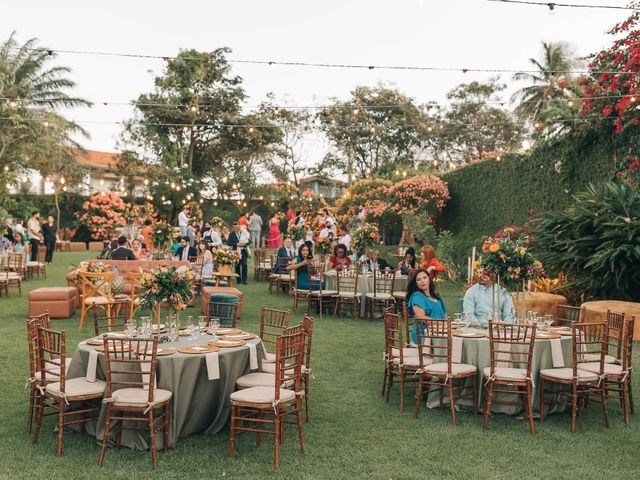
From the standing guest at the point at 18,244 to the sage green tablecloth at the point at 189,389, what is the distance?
13.3m

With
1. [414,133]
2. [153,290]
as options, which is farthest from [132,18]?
[414,133]

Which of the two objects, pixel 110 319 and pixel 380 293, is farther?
pixel 380 293

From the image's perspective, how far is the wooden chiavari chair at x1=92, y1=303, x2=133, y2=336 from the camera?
238 inches

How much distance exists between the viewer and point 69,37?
13172 millimetres

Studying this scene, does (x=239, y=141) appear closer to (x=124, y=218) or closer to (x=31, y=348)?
(x=124, y=218)

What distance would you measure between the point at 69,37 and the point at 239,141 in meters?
20.2

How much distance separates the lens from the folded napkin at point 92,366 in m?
5.04

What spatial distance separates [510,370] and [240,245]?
11.1 m

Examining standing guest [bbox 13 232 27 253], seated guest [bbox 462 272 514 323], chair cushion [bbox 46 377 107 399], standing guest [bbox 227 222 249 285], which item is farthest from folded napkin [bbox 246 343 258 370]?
standing guest [bbox 13 232 27 253]

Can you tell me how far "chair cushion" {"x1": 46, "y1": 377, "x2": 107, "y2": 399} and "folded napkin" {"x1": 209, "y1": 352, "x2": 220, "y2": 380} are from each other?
0.78 m

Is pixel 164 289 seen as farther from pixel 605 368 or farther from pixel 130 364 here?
pixel 605 368

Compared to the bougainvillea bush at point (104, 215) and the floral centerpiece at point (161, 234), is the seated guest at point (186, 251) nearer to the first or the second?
the floral centerpiece at point (161, 234)

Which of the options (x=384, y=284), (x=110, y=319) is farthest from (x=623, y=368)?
(x=384, y=284)

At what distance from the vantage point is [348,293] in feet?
36.5
